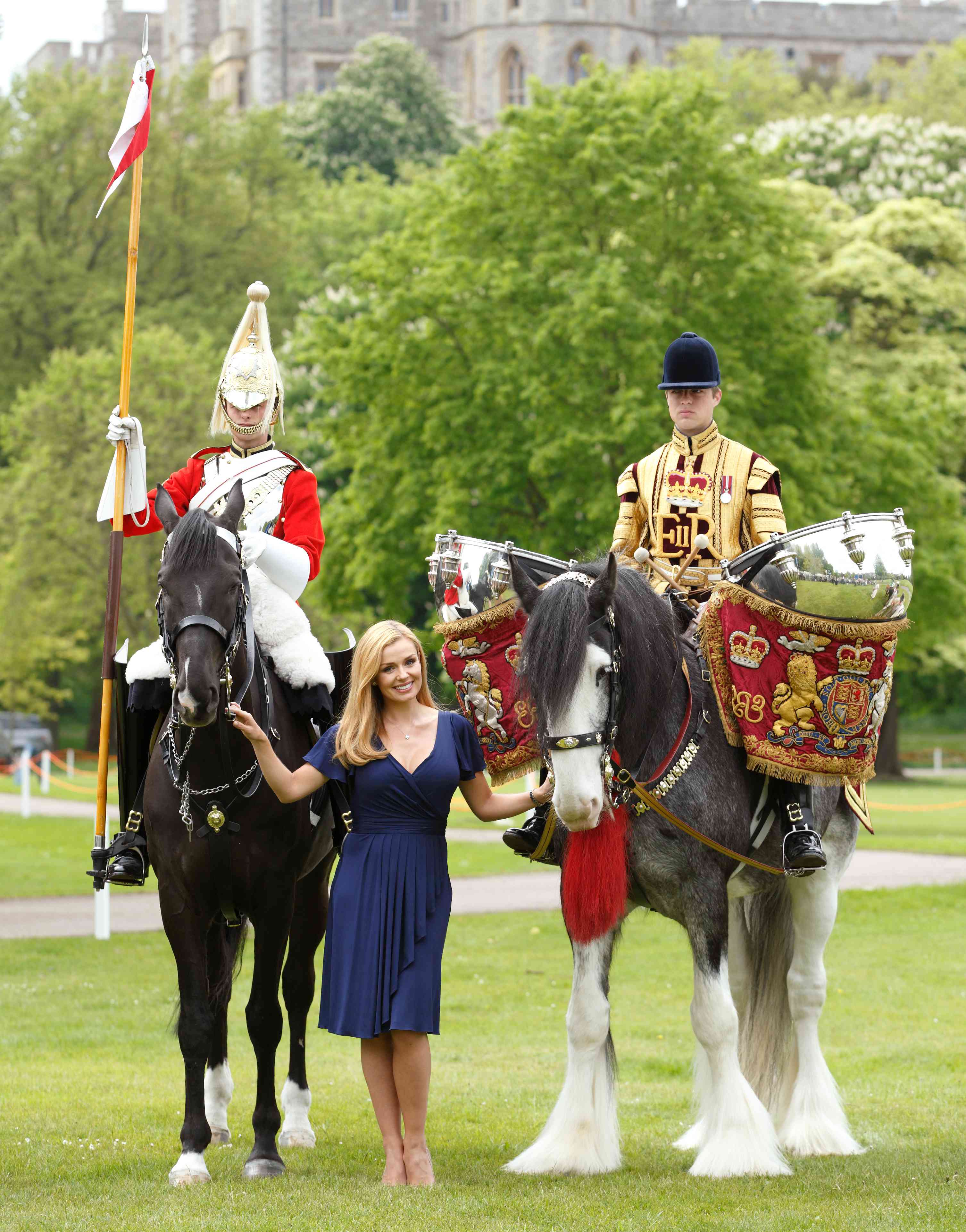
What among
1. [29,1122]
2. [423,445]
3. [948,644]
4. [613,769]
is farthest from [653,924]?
[948,644]

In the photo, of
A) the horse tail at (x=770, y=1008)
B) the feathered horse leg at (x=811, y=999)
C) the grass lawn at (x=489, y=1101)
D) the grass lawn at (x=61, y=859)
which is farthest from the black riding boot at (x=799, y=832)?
the grass lawn at (x=61, y=859)

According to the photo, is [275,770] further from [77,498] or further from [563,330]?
[77,498]

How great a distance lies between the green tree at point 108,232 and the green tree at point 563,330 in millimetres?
18513

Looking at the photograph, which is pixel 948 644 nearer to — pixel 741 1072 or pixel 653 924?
pixel 653 924

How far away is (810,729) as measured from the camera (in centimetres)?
713

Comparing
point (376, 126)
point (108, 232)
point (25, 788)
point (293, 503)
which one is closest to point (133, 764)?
point (293, 503)

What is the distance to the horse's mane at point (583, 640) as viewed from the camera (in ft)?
20.6

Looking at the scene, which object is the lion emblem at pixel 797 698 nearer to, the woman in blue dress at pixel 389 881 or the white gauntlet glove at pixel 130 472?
the woman in blue dress at pixel 389 881

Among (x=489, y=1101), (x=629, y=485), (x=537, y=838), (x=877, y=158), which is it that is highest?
(x=877, y=158)

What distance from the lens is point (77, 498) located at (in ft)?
130

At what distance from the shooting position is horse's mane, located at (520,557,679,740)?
6285mm

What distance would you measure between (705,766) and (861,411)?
23.9m

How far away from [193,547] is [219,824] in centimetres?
114

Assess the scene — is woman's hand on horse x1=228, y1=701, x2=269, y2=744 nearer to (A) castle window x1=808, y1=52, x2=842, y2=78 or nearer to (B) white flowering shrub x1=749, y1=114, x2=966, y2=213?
(B) white flowering shrub x1=749, y1=114, x2=966, y2=213
